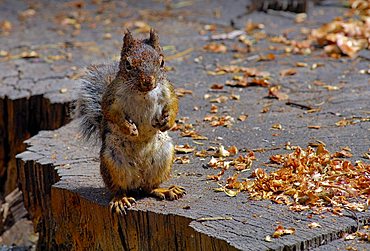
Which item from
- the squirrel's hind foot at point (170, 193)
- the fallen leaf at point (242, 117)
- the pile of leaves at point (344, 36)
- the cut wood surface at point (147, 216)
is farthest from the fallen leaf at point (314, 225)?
the pile of leaves at point (344, 36)

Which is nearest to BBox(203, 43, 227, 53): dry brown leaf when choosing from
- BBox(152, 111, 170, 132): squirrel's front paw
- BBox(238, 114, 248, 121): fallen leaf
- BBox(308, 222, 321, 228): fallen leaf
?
BBox(238, 114, 248, 121): fallen leaf

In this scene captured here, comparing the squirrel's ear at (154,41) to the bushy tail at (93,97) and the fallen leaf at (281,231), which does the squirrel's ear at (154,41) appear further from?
the fallen leaf at (281,231)

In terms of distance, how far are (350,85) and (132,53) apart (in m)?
2.10

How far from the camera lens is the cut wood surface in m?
2.97

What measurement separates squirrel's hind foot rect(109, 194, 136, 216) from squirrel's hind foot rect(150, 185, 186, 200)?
105 mm

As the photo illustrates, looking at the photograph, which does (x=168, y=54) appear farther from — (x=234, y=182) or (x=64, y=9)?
(x=234, y=182)

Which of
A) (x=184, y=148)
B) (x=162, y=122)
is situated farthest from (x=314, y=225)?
(x=184, y=148)

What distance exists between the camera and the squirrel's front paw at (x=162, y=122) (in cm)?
342

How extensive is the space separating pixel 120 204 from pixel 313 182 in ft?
2.55

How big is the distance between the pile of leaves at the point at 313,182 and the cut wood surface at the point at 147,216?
0.07 metres

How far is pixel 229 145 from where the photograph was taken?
13.5ft

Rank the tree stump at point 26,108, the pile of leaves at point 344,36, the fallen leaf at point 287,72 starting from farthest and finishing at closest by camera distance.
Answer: the pile of leaves at point 344,36
the fallen leaf at point 287,72
the tree stump at point 26,108

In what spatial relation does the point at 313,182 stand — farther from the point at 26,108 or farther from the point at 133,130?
the point at 26,108

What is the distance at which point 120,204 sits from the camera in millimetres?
3400
